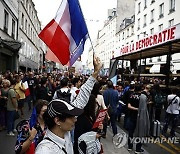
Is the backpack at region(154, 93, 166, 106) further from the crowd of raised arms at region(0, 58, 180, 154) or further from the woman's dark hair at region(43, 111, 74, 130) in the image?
the woman's dark hair at region(43, 111, 74, 130)

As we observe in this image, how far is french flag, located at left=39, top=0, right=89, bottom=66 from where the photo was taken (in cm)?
440

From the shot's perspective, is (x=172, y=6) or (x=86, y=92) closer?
(x=86, y=92)

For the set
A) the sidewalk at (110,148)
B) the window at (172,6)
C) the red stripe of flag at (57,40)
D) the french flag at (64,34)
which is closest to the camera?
the french flag at (64,34)

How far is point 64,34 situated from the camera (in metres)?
4.63

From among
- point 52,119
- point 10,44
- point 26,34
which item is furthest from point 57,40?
point 26,34

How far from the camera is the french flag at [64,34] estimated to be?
14.4ft

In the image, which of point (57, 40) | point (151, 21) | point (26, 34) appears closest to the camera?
point (57, 40)

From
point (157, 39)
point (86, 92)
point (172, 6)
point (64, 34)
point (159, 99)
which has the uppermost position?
point (172, 6)

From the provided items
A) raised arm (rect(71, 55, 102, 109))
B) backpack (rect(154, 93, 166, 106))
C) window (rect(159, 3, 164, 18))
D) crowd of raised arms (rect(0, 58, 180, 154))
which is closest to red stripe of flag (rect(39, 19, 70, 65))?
crowd of raised arms (rect(0, 58, 180, 154))

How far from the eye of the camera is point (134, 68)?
19.5m

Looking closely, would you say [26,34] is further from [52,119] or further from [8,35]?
[52,119]

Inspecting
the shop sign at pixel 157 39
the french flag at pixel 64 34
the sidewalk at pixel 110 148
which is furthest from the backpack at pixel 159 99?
the french flag at pixel 64 34

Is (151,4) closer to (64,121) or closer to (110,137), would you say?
(110,137)

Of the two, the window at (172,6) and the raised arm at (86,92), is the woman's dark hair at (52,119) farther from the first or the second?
the window at (172,6)
